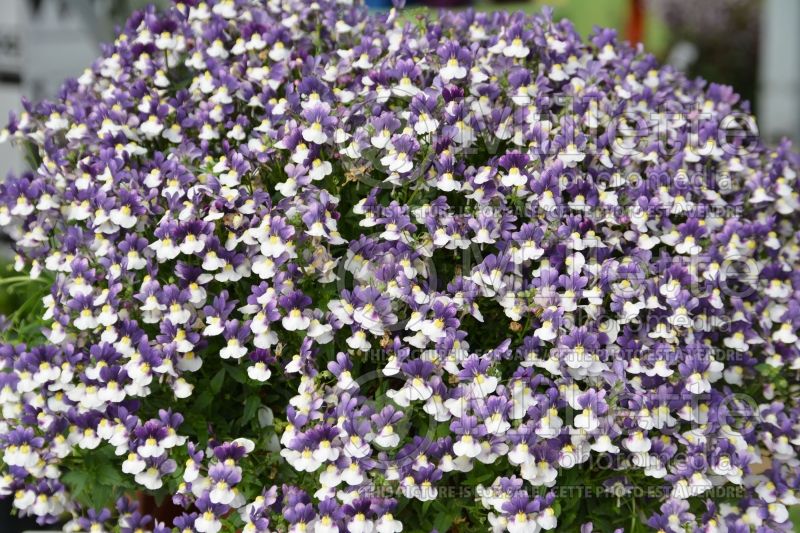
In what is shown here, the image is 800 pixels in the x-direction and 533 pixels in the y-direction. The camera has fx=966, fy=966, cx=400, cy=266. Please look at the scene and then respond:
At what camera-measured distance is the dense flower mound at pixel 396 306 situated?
1.66m

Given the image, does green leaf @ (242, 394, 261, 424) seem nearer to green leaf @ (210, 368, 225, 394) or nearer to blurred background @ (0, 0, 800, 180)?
green leaf @ (210, 368, 225, 394)

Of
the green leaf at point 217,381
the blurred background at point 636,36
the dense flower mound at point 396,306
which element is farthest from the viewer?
the blurred background at point 636,36

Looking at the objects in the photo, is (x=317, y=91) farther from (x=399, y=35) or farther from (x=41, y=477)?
(x=41, y=477)

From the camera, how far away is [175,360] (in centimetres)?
173

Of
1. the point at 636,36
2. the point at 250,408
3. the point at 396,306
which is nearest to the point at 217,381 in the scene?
the point at 250,408

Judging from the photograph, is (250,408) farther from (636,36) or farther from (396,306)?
(636,36)

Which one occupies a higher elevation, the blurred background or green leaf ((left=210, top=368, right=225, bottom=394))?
the blurred background

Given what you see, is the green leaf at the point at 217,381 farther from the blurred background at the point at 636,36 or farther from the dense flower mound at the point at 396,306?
the blurred background at the point at 636,36

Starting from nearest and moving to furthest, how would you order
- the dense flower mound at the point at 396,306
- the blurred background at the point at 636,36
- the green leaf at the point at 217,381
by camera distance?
the dense flower mound at the point at 396,306 → the green leaf at the point at 217,381 → the blurred background at the point at 636,36

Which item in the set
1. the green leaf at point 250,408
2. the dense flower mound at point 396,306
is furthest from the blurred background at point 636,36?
the green leaf at point 250,408

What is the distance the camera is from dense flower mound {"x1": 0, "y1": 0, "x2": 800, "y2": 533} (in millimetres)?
1663

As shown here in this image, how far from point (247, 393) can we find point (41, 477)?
0.43 metres

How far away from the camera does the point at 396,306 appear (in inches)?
67.6

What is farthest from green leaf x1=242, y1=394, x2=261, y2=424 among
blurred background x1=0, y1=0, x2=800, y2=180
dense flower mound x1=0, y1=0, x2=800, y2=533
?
blurred background x1=0, y1=0, x2=800, y2=180
